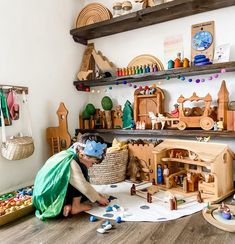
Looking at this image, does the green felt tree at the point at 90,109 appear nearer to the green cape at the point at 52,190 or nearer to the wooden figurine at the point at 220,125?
the green cape at the point at 52,190

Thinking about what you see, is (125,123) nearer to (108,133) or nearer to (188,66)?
(108,133)

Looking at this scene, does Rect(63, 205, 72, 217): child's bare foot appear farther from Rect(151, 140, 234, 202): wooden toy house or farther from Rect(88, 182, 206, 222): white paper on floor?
Rect(151, 140, 234, 202): wooden toy house

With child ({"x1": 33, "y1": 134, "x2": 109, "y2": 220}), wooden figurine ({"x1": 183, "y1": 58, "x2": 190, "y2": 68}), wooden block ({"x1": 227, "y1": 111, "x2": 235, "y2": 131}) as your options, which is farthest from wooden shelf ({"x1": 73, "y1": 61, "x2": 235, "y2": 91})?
child ({"x1": 33, "y1": 134, "x2": 109, "y2": 220})

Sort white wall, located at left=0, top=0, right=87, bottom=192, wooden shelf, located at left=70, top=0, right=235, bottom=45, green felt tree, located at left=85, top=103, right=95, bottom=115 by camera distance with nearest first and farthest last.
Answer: wooden shelf, located at left=70, top=0, right=235, bottom=45 < white wall, located at left=0, top=0, right=87, bottom=192 < green felt tree, located at left=85, top=103, right=95, bottom=115

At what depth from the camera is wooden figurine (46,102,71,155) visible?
2.18 m

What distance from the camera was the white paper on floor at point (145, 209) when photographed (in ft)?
4.66

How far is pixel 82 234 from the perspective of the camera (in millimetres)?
1281

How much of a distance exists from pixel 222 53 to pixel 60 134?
1423 millimetres

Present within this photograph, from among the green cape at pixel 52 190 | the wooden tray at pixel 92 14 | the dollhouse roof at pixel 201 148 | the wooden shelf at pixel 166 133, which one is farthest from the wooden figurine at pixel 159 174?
the wooden tray at pixel 92 14

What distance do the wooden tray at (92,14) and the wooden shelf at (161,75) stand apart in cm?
56

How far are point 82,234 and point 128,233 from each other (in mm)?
231

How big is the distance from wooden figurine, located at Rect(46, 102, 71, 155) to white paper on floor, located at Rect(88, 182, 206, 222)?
644mm

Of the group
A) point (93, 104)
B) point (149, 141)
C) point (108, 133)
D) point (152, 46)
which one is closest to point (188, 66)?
point (152, 46)

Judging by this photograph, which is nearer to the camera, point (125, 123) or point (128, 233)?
point (128, 233)
